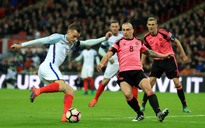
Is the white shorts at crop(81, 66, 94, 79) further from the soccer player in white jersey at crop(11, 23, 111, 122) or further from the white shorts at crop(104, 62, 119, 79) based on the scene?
the soccer player in white jersey at crop(11, 23, 111, 122)

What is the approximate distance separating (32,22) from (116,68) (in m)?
22.2

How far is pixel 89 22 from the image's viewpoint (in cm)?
3819

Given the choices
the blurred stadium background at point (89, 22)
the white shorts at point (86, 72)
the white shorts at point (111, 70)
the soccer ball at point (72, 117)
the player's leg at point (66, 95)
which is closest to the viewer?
the soccer ball at point (72, 117)

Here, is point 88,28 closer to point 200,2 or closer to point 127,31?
point 200,2

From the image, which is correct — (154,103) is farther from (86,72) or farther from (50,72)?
(86,72)

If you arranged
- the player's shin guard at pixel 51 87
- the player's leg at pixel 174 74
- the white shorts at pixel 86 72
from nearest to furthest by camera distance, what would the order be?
the player's shin guard at pixel 51 87 → the player's leg at pixel 174 74 → the white shorts at pixel 86 72

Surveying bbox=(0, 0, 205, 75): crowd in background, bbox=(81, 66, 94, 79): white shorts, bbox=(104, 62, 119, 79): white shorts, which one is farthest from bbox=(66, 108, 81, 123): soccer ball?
bbox=(0, 0, 205, 75): crowd in background

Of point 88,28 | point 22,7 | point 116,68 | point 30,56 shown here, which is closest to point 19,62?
point 30,56

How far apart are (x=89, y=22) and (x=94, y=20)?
2.78 ft

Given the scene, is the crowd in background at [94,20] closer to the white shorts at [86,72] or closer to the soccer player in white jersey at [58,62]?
the white shorts at [86,72]

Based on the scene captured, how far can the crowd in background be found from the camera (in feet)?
112

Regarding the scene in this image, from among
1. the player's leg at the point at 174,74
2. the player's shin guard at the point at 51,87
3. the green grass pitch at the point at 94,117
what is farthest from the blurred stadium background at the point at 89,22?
the player's shin guard at the point at 51,87

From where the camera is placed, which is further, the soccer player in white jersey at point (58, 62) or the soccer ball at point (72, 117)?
the soccer player in white jersey at point (58, 62)

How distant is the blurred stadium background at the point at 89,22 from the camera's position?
109 ft
